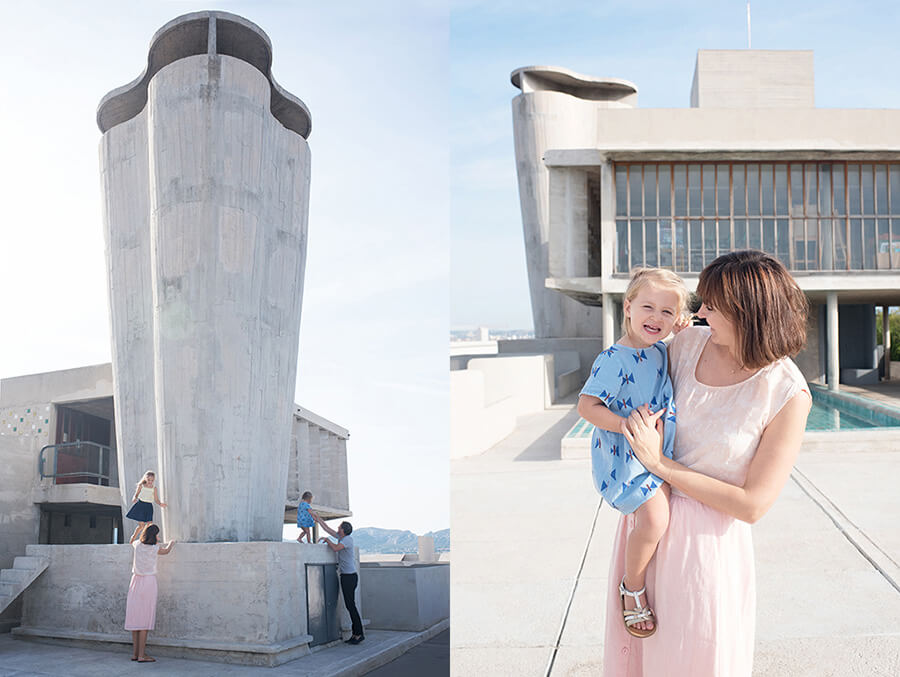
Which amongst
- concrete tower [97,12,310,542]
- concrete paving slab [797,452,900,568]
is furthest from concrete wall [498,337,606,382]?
concrete tower [97,12,310,542]

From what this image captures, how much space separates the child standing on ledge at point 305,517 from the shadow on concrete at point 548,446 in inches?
176

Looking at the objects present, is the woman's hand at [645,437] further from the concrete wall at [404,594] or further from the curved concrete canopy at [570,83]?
the curved concrete canopy at [570,83]

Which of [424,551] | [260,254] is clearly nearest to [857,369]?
[424,551]

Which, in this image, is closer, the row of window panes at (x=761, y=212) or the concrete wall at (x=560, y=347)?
the row of window panes at (x=761, y=212)

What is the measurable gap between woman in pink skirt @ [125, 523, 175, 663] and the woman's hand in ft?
11.5

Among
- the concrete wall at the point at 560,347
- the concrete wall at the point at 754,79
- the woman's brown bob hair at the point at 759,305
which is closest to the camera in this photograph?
the woman's brown bob hair at the point at 759,305

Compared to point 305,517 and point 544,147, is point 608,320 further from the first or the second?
→ point 544,147

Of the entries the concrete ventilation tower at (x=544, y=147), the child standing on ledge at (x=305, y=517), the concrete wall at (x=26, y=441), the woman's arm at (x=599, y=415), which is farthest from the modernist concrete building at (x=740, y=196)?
the woman's arm at (x=599, y=415)

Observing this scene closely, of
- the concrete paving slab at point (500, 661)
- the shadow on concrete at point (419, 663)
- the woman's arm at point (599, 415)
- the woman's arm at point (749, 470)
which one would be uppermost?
the woman's arm at point (599, 415)

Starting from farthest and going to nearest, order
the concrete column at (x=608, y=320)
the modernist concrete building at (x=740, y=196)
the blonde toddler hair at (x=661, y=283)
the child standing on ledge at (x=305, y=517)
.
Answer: the concrete column at (x=608, y=320), the modernist concrete building at (x=740, y=196), the child standing on ledge at (x=305, y=517), the blonde toddler hair at (x=661, y=283)

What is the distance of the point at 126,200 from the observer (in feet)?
16.4

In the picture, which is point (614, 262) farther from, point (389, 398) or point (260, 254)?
point (260, 254)

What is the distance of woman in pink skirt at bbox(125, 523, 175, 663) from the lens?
457cm

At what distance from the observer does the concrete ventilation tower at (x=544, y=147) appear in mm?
31125
